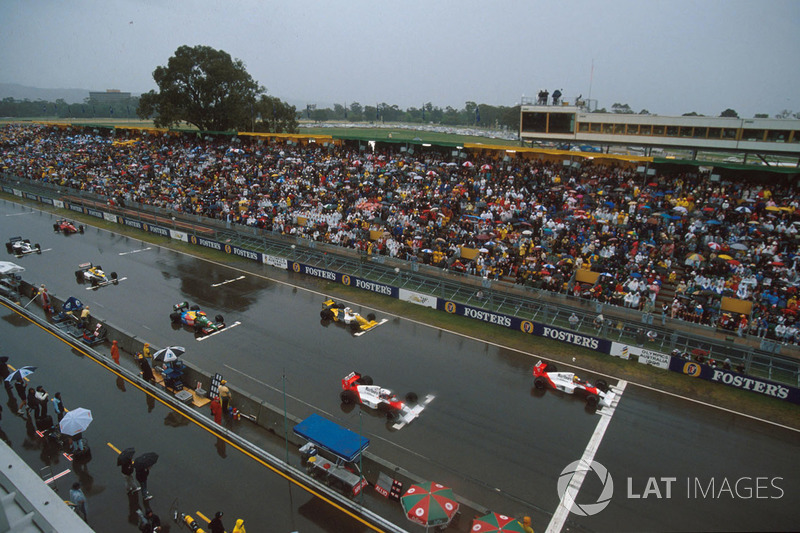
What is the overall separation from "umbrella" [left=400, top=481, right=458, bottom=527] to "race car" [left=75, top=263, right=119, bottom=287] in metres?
29.9

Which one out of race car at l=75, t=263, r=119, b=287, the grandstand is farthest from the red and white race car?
the grandstand

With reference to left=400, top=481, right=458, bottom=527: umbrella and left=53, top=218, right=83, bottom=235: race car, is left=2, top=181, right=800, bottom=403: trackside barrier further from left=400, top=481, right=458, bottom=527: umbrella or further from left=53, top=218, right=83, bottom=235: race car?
left=400, top=481, right=458, bottom=527: umbrella

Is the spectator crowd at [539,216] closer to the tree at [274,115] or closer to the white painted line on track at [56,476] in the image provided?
the white painted line on track at [56,476]

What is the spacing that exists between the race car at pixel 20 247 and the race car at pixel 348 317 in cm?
2941

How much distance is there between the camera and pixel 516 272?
31.2 m

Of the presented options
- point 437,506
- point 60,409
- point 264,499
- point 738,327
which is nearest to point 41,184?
point 60,409

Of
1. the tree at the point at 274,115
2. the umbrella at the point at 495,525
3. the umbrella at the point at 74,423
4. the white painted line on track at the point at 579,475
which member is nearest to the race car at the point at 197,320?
the umbrella at the point at 74,423

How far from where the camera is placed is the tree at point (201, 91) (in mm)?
73500

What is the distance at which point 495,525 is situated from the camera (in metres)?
12.0

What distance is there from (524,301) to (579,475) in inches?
504

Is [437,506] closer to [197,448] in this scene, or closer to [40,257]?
[197,448]
